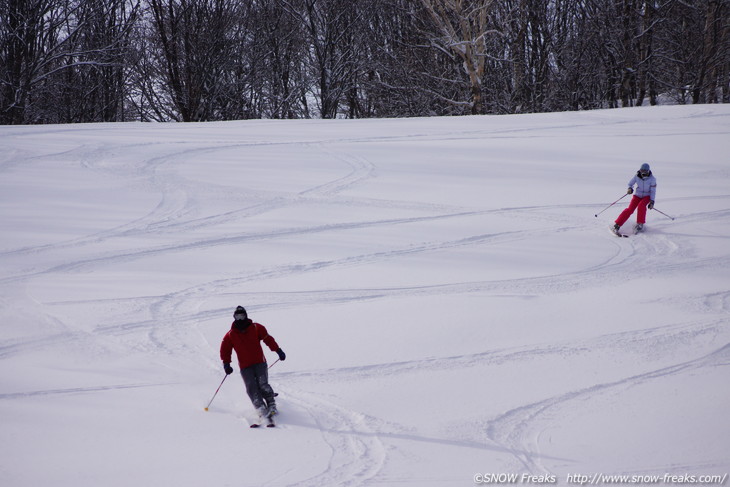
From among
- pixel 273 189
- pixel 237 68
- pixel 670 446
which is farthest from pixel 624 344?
pixel 237 68

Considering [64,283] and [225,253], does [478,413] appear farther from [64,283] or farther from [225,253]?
[64,283]

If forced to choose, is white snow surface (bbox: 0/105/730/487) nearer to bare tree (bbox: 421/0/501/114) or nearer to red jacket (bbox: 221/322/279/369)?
red jacket (bbox: 221/322/279/369)

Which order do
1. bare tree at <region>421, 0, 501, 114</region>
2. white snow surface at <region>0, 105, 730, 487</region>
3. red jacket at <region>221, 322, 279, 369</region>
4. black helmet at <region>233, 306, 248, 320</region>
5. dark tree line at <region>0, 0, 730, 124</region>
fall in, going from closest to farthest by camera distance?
1. white snow surface at <region>0, 105, 730, 487</region>
2. black helmet at <region>233, 306, 248, 320</region>
3. red jacket at <region>221, 322, 279, 369</region>
4. bare tree at <region>421, 0, 501, 114</region>
5. dark tree line at <region>0, 0, 730, 124</region>

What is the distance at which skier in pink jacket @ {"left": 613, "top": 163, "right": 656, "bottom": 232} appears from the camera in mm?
11172

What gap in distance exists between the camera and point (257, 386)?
634cm

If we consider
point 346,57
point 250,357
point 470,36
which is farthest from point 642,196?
point 346,57

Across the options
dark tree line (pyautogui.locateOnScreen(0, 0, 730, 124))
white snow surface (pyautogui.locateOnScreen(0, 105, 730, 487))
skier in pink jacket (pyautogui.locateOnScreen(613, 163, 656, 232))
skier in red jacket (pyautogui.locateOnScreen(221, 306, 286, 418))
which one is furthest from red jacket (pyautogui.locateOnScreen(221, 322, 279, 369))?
dark tree line (pyautogui.locateOnScreen(0, 0, 730, 124))

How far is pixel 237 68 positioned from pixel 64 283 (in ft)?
78.8

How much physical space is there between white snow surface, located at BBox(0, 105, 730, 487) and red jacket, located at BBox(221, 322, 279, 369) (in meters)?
0.55

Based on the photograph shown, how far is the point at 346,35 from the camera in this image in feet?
107

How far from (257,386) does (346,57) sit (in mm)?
28740

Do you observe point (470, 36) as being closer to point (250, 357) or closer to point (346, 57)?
point (346, 57)

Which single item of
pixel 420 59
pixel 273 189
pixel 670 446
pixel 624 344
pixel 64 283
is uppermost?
pixel 420 59

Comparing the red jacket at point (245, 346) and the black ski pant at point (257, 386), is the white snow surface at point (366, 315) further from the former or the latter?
the red jacket at point (245, 346)
